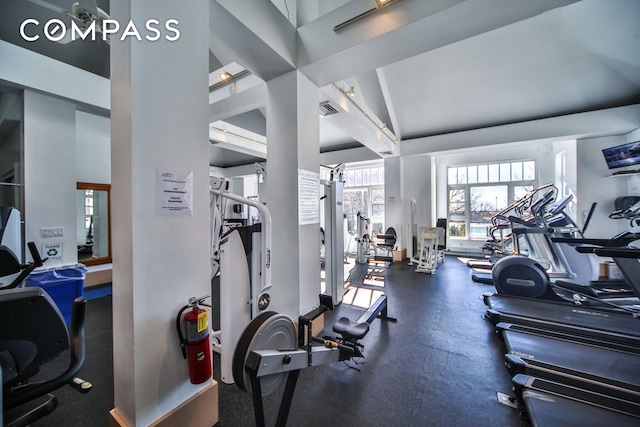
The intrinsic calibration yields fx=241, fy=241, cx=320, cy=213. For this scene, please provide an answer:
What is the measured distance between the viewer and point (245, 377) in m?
1.24

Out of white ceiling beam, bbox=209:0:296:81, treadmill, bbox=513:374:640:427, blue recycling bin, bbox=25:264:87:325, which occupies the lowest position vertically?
treadmill, bbox=513:374:640:427

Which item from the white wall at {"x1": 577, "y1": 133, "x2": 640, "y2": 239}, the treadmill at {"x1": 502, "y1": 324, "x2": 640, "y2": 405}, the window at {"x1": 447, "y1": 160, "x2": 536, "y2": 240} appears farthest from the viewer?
the window at {"x1": 447, "y1": 160, "x2": 536, "y2": 240}

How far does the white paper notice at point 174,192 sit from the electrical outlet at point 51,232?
3.26 metres

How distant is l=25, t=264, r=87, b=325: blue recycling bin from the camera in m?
2.80

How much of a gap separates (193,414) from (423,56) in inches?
228

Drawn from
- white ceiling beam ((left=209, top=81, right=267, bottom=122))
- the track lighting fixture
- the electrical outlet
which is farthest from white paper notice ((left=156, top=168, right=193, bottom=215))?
the electrical outlet

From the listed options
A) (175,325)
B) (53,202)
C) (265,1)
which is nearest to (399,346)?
(175,325)

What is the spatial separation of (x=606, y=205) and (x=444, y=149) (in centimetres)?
313

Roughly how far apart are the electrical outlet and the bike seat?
386 cm

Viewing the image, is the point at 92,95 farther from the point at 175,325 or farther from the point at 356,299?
the point at 356,299

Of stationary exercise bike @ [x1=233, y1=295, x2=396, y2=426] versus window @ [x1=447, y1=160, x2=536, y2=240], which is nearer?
stationary exercise bike @ [x1=233, y1=295, x2=396, y2=426]

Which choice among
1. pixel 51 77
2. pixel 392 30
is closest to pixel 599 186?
pixel 392 30

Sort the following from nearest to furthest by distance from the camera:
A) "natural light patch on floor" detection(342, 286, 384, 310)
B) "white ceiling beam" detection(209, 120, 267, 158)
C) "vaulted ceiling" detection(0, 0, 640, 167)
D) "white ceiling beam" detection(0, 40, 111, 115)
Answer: "vaulted ceiling" detection(0, 0, 640, 167), "white ceiling beam" detection(0, 40, 111, 115), "natural light patch on floor" detection(342, 286, 384, 310), "white ceiling beam" detection(209, 120, 267, 158)

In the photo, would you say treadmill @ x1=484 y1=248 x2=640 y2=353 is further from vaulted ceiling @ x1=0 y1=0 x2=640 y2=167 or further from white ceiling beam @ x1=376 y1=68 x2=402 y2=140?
A: white ceiling beam @ x1=376 y1=68 x2=402 y2=140
